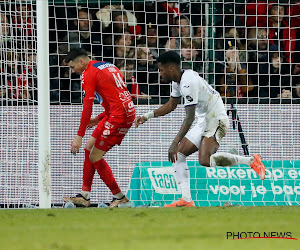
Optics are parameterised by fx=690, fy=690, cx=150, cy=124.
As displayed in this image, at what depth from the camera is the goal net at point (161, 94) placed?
30.4ft

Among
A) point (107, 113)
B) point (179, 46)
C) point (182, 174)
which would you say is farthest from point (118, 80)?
point (179, 46)

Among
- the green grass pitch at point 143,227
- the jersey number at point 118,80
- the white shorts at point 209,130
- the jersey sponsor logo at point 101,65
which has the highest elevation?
the jersey sponsor logo at point 101,65

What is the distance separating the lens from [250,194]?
9266 mm

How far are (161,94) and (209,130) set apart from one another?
2.39 metres

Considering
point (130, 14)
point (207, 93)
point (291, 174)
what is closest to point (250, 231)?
point (207, 93)

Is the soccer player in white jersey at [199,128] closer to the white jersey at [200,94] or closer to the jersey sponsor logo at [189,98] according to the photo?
the white jersey at [200,94]

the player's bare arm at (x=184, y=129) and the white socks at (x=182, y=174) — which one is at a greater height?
the player's bare arm at (x=184, y=129)

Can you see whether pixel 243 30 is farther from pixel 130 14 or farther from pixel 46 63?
pixel 46 63

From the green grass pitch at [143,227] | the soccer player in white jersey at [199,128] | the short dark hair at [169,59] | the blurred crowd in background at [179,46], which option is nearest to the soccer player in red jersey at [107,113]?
the soccer player in white jersey at [199,128]

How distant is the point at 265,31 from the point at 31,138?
3.80m

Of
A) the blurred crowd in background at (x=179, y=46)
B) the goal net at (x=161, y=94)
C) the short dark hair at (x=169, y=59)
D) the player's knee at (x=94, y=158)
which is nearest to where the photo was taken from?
the short dark hair at (x=169, y=59)

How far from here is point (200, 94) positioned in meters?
7.98

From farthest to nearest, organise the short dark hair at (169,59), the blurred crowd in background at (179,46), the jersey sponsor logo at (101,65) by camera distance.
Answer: the blurred crowd in background at (179,46) < the jersey sponsor logo at (101,65) < the short dark hair at (169,59)

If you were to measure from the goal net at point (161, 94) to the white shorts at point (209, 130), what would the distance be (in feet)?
4.20
